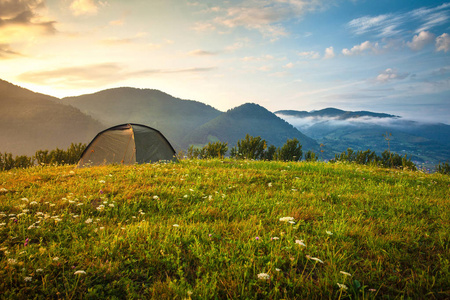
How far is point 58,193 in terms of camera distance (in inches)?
201

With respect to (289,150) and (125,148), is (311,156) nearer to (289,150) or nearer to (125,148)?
(125,148)

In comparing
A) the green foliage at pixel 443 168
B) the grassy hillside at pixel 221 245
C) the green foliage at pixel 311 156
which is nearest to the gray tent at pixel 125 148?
the grassy hillside at pixel 221 245

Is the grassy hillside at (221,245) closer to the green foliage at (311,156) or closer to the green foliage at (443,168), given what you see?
the green foliage at (311,156)

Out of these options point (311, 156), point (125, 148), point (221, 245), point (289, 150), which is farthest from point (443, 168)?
point (221, 245)

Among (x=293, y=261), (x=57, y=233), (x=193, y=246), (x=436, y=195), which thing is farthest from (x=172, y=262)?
(x=436, y=195)

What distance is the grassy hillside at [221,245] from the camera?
2.28 meters

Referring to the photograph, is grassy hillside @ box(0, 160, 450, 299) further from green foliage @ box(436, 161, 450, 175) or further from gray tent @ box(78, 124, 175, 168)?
green foliage @ box(436, 161, 450, 175)

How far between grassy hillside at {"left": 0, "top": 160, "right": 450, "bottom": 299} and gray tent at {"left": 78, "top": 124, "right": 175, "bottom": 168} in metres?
7.05

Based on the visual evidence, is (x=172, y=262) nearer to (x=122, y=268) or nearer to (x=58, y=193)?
(x=122, y=268)

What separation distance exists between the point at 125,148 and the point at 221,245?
11289 mm

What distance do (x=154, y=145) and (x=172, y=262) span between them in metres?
11.6

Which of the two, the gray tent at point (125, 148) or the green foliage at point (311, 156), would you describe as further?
the green foliage at point (311, 156)

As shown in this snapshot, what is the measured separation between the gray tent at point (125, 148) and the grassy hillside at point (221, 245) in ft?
23.1

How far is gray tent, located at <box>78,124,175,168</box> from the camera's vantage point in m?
12.6
